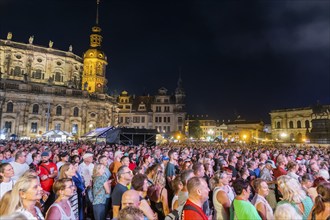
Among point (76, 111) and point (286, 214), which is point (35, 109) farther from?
point (286, 214)

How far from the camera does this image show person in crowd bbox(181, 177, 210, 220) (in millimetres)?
3664

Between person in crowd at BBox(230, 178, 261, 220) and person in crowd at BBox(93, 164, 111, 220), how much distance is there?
10.5 ft

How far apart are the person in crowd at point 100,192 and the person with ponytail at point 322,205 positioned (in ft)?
14.6

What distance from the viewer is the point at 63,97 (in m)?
55.9

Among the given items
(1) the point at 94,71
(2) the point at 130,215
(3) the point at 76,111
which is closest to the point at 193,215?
(2) the point at 130,215

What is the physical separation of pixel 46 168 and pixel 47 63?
6197cm

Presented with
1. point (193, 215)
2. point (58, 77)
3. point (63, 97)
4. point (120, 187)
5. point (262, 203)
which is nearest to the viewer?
point (193, 215)

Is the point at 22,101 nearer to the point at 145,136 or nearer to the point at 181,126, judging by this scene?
the point at 145,136

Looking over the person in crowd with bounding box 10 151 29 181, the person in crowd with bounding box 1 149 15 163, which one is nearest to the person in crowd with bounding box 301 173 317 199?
the person in crowd with bounding box 10 151 29 181

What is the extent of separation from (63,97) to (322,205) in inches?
2296

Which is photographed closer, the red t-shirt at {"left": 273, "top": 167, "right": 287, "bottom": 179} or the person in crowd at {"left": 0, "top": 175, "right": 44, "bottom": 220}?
the person in crowd at {"left": 0, "top": 175, "right": 44, "bottom": 220}

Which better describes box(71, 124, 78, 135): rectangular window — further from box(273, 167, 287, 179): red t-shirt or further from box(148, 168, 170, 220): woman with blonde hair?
box(148, 168, 170, 220): woman with blonde hair

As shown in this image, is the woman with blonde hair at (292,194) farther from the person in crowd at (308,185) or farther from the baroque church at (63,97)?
the baroque church at (63,97)

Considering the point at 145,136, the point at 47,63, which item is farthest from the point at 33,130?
the point at 145,136
